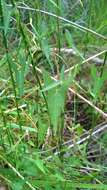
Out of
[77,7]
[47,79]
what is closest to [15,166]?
[47,79]

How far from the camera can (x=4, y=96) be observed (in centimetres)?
135

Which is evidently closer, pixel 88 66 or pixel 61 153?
pixel 61 153

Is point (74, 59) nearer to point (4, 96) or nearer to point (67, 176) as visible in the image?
point (4, 96)

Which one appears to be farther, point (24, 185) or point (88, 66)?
point (88, 66)

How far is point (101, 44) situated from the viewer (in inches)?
64.7

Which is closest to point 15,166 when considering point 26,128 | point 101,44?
point 26,128

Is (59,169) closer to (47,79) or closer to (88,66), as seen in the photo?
(47,79)

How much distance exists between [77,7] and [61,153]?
925 mm

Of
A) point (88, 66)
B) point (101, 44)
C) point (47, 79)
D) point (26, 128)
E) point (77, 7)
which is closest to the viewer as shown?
point (47, 79)

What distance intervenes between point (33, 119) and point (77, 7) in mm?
733

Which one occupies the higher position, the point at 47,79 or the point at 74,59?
the point at 47,79

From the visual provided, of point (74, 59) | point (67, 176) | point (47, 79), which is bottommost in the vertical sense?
point (67, 176)

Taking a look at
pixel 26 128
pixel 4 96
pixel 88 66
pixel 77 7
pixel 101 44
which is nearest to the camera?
pixel 26 128

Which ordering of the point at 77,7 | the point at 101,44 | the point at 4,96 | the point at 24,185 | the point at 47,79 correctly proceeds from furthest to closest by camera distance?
the point at 77,7
the point at 101,44
the point at 4,96
the point at 24,185
the point at 47,79
